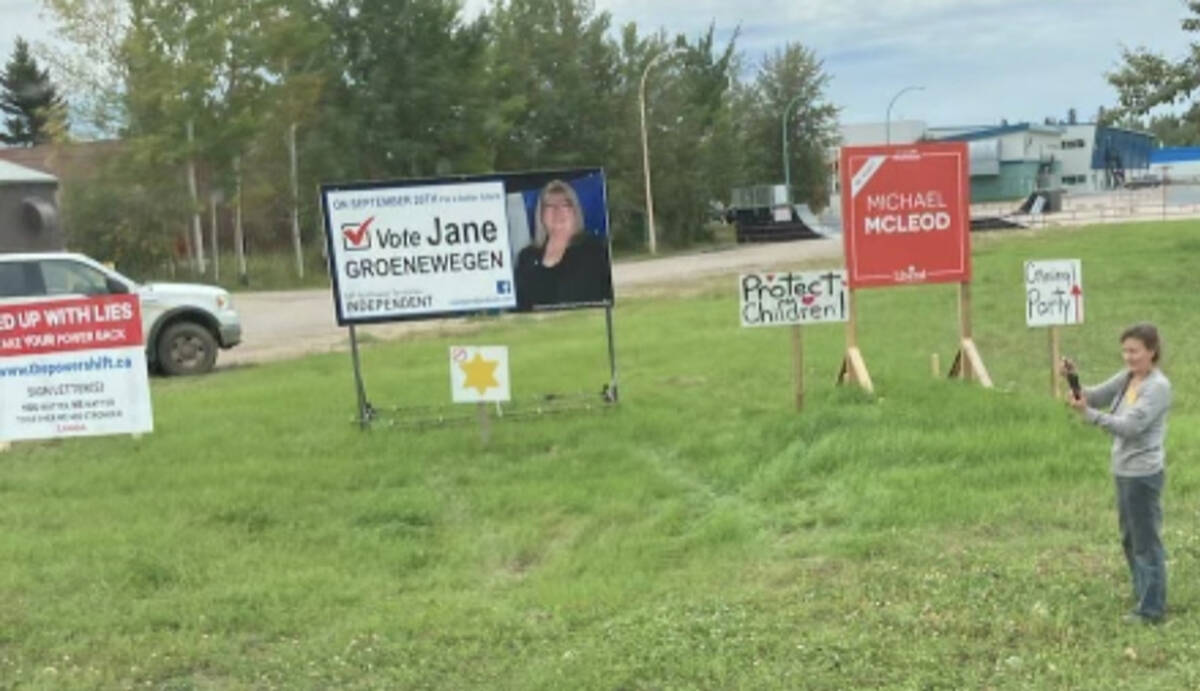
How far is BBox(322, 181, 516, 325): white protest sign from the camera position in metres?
10.0

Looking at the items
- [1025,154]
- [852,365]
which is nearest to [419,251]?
[852,365]

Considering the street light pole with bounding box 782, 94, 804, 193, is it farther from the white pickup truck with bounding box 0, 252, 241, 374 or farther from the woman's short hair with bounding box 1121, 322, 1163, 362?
the woman's short hair with bounding box 1121, 322, 1163, 362

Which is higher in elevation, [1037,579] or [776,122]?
[776,122]

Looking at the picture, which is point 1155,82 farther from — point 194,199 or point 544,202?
point 194,199

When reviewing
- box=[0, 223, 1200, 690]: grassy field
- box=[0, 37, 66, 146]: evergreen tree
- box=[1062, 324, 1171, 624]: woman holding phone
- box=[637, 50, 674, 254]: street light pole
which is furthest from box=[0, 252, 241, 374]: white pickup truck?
box=[0, 37, 66, 146]: evergreen tree

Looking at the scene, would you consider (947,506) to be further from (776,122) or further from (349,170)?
(776,122)

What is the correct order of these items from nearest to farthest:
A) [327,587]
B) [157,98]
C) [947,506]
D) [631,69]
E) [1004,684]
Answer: [1004,684] < [327,587] < [947,506] < [157,98] < [631,69]

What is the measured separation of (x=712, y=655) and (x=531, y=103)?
55.1 meters

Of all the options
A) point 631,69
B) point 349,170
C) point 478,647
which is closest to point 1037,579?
point 478,647

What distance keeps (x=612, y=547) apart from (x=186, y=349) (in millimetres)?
11320

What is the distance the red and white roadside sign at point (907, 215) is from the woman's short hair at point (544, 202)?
225cm

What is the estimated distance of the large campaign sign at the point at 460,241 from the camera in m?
10.0

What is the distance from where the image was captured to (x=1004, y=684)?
14.4ft

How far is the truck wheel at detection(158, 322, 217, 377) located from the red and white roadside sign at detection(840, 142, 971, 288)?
9.83 meters
